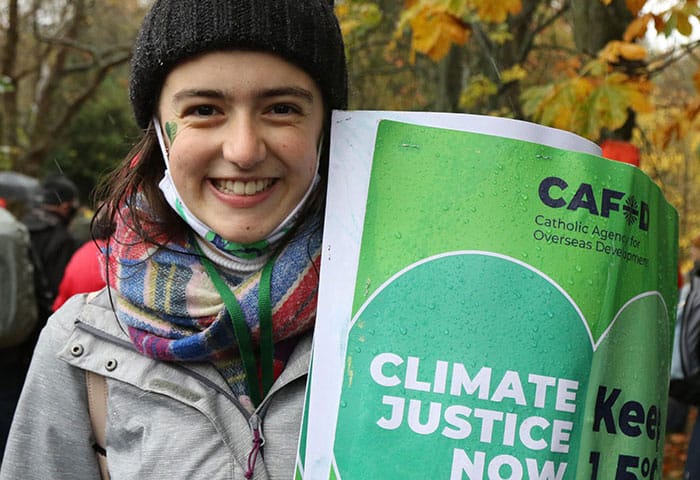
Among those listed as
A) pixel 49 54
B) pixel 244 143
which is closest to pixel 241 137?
pixel 244 143

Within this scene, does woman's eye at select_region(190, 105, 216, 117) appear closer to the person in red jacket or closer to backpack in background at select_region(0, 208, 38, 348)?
the person in red jacket

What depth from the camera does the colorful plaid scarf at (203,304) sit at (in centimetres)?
159

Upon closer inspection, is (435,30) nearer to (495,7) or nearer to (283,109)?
(495,7)

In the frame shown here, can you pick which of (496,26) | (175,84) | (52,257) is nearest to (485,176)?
(175,84)

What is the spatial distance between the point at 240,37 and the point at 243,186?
0.25 metres

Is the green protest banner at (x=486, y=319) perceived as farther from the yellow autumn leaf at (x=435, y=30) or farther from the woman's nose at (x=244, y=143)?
the yellow autumn leaf at (x=435, y=30)

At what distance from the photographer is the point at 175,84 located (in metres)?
1.59

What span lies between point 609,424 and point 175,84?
916 mm

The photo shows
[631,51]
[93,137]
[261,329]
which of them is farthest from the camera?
[93,137]

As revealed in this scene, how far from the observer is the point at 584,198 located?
4.39ft

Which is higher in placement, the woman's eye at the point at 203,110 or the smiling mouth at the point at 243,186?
the woman's eye at the point at 203,110

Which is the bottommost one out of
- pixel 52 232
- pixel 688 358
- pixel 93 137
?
pixel 688 358

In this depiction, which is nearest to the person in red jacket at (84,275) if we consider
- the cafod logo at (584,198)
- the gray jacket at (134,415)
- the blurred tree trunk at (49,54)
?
the gray jacket at (134,415)

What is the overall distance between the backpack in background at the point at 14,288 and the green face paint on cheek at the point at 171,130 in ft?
8.92
